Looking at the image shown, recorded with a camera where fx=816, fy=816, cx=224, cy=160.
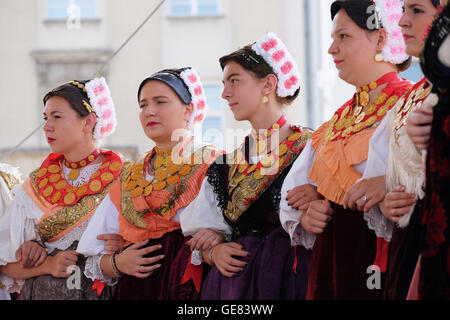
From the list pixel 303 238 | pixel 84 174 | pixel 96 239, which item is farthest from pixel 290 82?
pixel 84 174

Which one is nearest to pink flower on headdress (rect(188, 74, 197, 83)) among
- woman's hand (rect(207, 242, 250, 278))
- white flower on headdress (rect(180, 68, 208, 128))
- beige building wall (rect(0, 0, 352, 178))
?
white flower on headdress (rect(180, 68, 208, 128))

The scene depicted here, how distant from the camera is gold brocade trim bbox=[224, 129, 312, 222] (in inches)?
117

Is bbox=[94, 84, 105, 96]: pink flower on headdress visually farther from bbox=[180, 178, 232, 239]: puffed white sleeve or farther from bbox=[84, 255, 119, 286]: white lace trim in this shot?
bbox=[180, 178, 232, 239]: puffed white sleeve

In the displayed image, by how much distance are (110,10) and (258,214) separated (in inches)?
304

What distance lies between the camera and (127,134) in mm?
9672

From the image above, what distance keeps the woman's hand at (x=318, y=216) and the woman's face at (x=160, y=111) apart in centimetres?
94

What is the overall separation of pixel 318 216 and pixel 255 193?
1.09 ft

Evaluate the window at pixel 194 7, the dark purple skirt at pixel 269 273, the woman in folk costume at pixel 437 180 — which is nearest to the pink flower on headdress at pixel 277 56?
the dark purple skirt at pixel 269 273

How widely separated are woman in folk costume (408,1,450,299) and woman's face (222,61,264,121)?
3.71 feet

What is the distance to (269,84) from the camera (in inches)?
127

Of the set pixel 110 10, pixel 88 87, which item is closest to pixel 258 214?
pixel 88 87

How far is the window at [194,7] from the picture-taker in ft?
32.2

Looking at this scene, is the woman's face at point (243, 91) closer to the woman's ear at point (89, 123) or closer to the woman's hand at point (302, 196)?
the woman's hand at point (302, 196)

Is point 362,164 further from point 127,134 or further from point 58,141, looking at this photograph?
point 127,134
